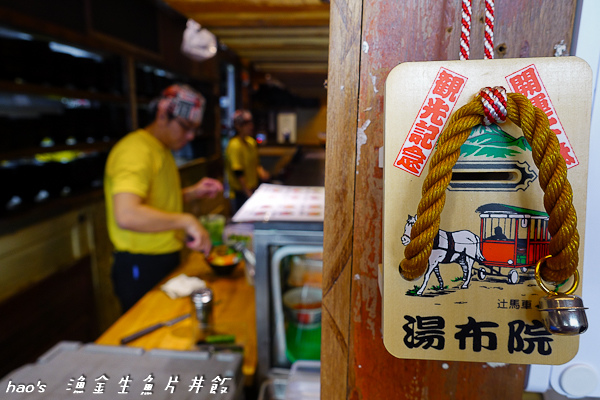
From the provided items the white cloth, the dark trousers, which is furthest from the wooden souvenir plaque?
the dark trousers

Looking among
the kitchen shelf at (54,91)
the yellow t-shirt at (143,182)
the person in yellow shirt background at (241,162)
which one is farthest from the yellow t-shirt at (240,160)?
the yellow t-shirt at (143,182)

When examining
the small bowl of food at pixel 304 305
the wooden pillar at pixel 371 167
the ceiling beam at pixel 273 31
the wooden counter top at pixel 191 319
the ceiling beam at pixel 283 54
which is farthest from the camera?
the ceiling beam at pixel 283 54

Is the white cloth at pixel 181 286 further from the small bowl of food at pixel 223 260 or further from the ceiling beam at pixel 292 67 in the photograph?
the ceiling beam at pixel 292 67

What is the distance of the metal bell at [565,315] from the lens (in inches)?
14.3

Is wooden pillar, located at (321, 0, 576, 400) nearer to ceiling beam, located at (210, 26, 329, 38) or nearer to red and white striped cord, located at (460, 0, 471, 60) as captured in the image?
red and white striped cord, located at (460, 0, 471, 60)

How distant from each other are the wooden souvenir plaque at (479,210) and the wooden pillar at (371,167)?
77 millimetres

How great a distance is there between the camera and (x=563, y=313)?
1.22 ft

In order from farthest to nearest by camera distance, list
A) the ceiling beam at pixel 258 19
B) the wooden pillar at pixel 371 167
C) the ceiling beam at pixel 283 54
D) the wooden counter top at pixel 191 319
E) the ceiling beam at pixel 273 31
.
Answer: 1. the ceiling beam at pixel 283 54
2. the ceiling beam at pixel 273 31
3. the ceiling beam at pixel 258 19
4. the wooden counter top at pixel 191 319
5. the wooden pillar at pixel 371 167

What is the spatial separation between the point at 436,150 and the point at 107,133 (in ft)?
12.4

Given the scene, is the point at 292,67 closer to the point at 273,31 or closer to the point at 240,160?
the point at 273,31

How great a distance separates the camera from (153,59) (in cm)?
429

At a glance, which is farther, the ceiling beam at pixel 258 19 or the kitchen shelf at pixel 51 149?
the kitchen shelf at pixel 51 149

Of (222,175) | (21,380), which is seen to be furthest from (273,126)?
(21,380)

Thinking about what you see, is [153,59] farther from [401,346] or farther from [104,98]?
[401,346]
